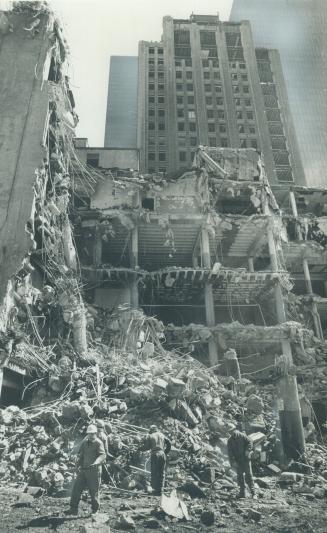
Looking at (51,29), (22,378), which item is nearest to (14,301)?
(22,378)

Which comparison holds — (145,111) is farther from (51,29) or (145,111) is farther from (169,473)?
(169,473)

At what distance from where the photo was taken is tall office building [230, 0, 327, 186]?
66.9 m

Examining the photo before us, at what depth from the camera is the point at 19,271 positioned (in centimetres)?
1227

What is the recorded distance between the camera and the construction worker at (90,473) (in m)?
6.47

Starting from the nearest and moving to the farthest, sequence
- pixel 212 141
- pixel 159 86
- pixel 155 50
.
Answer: pixel 212 141 → pixel 159 86 → pixel 155 50

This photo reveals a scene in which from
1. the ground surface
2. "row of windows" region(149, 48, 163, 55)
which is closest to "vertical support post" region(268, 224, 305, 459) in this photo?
the ground surface

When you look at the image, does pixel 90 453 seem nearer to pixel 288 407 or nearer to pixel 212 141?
pixel 288 407

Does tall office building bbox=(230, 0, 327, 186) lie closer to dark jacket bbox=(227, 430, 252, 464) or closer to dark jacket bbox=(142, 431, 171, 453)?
dark jacket bbox=(227, 430, 252, 464)

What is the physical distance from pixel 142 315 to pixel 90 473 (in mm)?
9422

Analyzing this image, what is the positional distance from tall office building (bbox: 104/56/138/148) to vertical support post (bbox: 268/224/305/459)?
178 ft

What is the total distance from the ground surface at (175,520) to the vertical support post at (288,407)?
6.94 meters

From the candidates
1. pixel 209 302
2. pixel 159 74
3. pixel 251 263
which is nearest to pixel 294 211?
pixel 251 263

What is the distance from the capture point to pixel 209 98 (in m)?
58.2

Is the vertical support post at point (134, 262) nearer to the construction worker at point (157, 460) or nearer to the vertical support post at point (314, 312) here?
the construction worker at point (157, 460)
